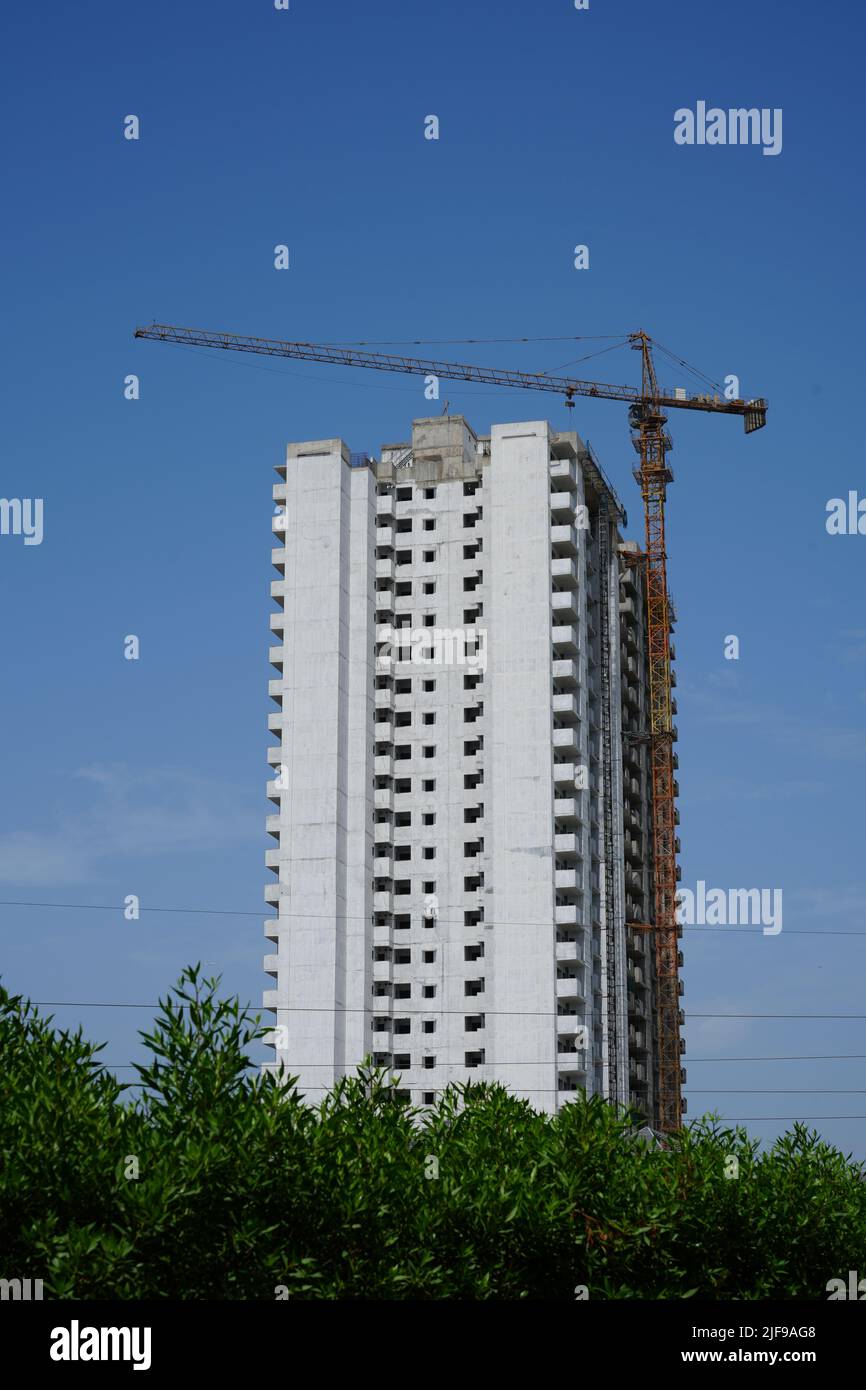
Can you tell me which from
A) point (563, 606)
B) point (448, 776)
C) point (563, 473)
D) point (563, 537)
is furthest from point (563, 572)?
point (448, 776)

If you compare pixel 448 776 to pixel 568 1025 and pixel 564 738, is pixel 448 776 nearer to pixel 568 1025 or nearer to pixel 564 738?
pixel 564 738

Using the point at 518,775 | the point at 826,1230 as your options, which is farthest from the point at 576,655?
the point at 826,1230

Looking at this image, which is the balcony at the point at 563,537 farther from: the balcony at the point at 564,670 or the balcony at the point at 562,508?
the balcony at the point at 564,670

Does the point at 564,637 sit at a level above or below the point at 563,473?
below

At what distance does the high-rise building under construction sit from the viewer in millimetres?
124625

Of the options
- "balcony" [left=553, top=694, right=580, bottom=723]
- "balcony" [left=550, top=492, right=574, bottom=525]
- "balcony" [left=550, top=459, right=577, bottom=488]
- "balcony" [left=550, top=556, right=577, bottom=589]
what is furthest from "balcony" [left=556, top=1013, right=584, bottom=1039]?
"balcony" [left=550, top=459, right=577, bottom=488]

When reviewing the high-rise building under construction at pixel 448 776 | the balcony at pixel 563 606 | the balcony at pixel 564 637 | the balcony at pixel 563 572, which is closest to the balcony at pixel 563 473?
the high-rise building under construction at pixel 448 776

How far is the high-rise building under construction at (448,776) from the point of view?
409 feet

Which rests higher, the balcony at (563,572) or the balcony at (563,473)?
the balcony at (563,473)

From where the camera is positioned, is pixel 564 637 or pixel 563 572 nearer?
pixel 564 637

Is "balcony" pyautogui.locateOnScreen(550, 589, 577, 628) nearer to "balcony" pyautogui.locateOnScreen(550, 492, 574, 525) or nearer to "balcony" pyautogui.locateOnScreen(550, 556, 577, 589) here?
"balcony" pyautogui.locateOnScreen(550, 556, 577, 589)

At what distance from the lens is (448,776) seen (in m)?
131
